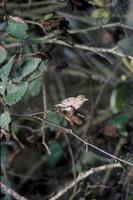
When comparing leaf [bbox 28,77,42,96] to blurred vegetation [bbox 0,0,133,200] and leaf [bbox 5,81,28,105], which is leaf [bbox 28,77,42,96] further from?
leaf [bbox 5,81,28,105]

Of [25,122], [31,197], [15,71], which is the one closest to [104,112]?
[25,122]

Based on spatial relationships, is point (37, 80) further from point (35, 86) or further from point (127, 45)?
point (127, 45)

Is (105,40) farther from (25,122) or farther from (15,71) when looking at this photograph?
(15,71)

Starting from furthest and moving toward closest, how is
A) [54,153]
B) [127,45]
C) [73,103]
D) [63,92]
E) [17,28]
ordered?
1. [63,92]
2. [54,153]
3. [127,45]
4. [17,28]
5. [73,103]

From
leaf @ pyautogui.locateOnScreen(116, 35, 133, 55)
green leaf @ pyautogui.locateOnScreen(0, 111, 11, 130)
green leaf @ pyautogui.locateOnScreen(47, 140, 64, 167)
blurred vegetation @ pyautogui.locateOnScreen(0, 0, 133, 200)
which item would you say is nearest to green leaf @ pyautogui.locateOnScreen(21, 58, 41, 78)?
blurred vegetation @ pyautogui.locateOnScreen(0, 0, 133, 200)

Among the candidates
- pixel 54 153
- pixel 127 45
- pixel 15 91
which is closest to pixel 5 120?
pixel 15 91

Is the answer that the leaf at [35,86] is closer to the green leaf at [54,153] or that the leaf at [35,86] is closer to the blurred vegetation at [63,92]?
the blurred vegetation at [63,92]

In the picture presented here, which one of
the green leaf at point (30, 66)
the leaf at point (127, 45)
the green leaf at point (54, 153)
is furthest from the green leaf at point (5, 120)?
the green leaf at point (54, 153)
